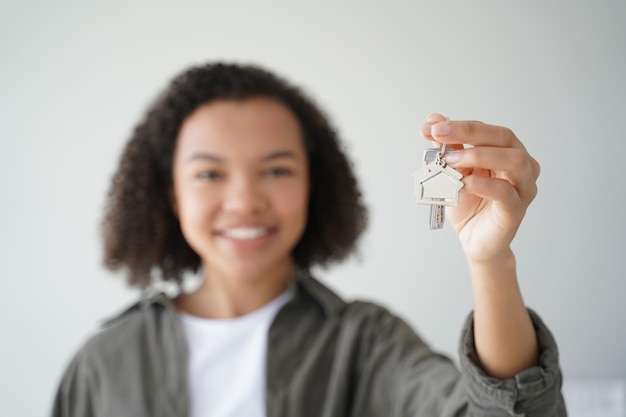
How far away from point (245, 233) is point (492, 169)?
1.34 ft

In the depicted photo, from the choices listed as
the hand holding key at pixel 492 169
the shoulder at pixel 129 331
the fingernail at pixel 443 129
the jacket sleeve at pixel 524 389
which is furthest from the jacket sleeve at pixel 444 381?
the shoulder at pixel 129 331

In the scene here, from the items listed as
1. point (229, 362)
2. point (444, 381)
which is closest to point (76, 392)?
point (229, 362)

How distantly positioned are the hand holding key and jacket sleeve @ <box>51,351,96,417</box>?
646 millimetres

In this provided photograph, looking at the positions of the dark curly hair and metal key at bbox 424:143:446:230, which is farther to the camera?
the dark curly hair

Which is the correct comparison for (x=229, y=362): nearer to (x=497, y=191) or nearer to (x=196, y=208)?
(x=196, y=208)

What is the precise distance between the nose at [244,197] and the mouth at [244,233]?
0.03m

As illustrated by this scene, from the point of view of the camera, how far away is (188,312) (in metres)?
0.84

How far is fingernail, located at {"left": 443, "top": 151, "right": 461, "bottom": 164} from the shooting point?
40 centimetres

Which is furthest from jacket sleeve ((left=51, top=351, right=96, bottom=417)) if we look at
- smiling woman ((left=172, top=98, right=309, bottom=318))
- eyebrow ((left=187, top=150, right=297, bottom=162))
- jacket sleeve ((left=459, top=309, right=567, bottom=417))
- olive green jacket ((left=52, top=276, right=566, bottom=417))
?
jacket sleeve ((left=459, top=309, right=567, bottom=417))

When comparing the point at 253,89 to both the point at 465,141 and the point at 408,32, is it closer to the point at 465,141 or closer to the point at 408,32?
the point at 408,32

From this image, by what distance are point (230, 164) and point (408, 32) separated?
38cm

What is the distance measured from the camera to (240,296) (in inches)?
32.0

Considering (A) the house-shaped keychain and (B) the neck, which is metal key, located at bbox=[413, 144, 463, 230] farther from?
(B) the neck

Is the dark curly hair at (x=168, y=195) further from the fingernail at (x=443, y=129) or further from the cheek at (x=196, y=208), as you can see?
the fingernail at (x=443, y=129)
